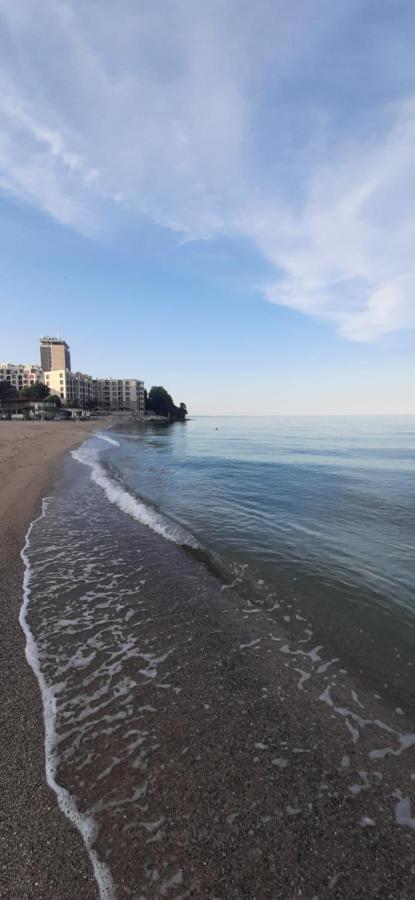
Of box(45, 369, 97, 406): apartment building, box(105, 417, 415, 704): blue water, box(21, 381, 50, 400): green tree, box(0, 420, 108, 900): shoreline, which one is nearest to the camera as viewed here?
box(0, 420, 108, 900): shoreline

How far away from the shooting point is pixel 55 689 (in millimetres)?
4938

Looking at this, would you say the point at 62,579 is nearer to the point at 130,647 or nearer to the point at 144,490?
the point at 130,647

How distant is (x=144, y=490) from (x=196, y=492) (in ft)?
9.29

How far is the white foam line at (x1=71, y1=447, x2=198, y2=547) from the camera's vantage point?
1166 centimetres

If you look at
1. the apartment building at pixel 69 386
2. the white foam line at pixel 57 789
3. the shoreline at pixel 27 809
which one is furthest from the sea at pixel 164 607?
the apartment building at pixel 69 386

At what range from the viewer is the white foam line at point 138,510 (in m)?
11.7

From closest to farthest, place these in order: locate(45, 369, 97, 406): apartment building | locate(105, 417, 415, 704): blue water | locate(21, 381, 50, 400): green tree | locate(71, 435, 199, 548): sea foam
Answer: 1. locate(105, 417, 415, 704): blue water
2. locate(71, 435, 199, 548): sea foam
3. locate(21, 381, 50, 400): green tree
4. locate(45, 369, 97, 406): apartment building

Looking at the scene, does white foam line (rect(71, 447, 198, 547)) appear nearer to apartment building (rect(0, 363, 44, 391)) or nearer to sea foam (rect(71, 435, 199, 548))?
sea foam (rect(71, 435, 199, 548))

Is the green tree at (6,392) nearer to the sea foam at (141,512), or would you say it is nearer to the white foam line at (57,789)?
the sea foam at (141,512)

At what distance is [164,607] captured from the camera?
7324 millimetres

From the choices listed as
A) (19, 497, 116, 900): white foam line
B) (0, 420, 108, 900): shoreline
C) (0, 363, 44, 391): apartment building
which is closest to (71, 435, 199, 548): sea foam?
(0, 420, 108, 900): shoreline

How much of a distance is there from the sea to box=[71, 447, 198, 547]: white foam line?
9 centimetres

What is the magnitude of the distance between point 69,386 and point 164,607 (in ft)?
581

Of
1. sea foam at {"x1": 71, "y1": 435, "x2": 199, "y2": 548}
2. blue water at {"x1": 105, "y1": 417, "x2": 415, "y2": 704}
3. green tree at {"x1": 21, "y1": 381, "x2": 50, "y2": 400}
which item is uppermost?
green tree at {"x1": 21, "y1": 381, "x2": 50, "y2": 400}
